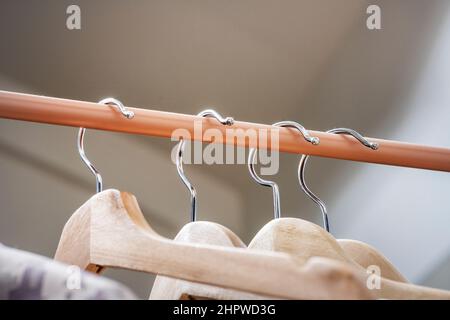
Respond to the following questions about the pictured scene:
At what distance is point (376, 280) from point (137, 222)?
190 mm

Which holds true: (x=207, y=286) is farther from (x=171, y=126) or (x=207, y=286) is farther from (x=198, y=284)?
(x=171, y=126)

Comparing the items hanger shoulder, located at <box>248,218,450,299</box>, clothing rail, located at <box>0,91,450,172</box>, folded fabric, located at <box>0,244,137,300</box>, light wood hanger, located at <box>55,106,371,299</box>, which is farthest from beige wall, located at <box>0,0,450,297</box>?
folded fabric, located at <box>0,244,137,300</box>

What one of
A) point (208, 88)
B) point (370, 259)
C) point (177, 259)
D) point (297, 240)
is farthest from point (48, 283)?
point (208, 88)

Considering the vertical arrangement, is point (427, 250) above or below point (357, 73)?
below

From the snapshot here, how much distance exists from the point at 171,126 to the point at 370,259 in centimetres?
23

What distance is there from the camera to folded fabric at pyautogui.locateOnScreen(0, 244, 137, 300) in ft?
1.08

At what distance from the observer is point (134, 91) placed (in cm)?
203

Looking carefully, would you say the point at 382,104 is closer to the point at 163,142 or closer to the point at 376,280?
the point at 163,142

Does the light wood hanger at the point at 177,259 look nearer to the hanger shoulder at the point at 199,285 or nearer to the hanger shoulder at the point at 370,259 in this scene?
the hanger shoulder at the point at 199,285

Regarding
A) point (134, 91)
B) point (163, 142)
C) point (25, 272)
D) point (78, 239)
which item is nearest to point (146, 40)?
point (134, 91)

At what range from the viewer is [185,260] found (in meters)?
0.39

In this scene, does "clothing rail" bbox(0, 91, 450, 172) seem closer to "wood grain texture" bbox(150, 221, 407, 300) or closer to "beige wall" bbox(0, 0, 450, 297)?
"wood grain texture" bbox(150, 221, 407, 300)

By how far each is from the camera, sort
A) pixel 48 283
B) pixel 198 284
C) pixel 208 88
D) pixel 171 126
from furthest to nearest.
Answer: pixel 208 88, pixel 171 126, pixel 198 284, pixel 48 283

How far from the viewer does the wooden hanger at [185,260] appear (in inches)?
14.0
